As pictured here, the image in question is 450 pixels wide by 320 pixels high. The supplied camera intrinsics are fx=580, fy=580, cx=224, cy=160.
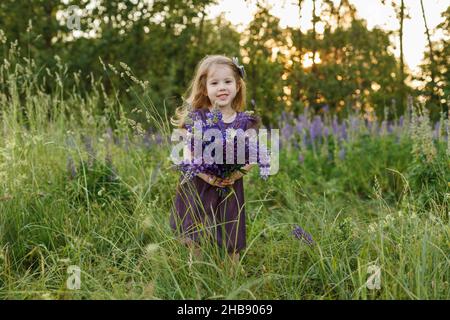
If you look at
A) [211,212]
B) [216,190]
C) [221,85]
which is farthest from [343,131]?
[216,190]

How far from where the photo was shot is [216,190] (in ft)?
9.30

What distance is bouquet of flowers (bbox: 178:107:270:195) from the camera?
2.56 metres

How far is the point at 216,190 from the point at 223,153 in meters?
0.30

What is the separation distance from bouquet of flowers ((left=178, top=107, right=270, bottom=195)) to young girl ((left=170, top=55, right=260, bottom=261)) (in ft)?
0.27

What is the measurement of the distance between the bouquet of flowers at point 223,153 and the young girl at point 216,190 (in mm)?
81

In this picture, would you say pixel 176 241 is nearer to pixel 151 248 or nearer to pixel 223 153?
pixel 151 248

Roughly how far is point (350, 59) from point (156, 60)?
Result: 274cm

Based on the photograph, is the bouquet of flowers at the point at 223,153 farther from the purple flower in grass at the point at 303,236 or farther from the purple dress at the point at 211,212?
the purple flower in grass at the point at 303,236

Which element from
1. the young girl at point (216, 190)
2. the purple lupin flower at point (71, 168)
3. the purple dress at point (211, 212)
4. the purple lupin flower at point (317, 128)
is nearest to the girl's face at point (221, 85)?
the young girl at point (216, 190)

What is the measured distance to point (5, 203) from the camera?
10.6 ft

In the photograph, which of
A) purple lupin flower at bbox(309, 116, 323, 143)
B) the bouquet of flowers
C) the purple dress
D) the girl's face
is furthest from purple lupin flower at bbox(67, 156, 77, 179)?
purple lupin flower at bbox(309, 116, 323, 143)

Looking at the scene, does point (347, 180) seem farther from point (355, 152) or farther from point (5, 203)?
point (5, 203)

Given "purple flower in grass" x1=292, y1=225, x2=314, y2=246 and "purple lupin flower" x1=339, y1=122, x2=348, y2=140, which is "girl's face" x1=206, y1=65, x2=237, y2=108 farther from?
"purple lupin flower" x1=339, y1=122, x2=348, y2=140

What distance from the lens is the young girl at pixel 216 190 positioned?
2.84 m
